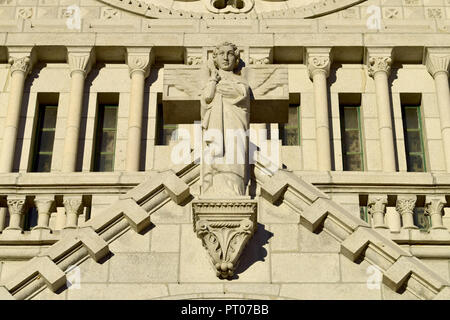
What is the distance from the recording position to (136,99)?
2591 centimetres

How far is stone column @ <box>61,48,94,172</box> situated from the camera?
24.9 metres

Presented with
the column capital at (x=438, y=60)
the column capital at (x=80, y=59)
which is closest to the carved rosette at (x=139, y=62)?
the column capital at (x=80, y=59)

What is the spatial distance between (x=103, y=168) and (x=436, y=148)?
8.20 m

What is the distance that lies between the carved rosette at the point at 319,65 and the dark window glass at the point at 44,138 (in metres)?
6.60

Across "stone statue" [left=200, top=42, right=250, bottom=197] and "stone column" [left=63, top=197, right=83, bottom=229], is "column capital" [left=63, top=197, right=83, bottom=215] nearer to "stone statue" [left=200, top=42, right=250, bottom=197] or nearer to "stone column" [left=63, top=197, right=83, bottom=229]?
"stone column" [left=63, top=197, right=83, bottom=229]

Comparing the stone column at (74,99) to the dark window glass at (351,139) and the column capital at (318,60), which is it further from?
the dark window glass at (351,139)

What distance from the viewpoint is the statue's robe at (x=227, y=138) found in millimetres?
16016

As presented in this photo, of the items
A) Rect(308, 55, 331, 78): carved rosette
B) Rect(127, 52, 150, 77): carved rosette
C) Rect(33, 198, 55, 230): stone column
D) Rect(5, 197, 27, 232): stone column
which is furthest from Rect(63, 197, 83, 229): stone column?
Rect(308, 55, 331, 78): carved rosette

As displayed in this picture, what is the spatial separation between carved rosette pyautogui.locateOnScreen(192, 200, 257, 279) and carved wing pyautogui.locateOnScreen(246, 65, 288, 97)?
296 cm

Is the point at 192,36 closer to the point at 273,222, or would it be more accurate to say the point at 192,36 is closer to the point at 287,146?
the point at 287,146

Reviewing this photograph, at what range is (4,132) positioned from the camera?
25.5 meters

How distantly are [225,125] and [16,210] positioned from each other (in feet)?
15.5

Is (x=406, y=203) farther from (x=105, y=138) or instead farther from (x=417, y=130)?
(x=105, y=138)

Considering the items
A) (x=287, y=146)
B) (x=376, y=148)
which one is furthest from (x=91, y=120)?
(x=376, y=148)
